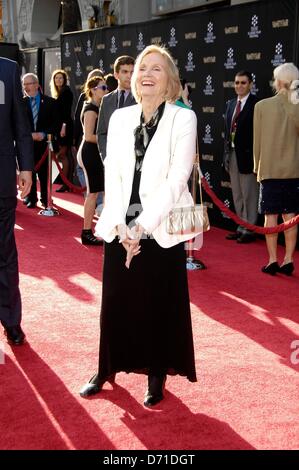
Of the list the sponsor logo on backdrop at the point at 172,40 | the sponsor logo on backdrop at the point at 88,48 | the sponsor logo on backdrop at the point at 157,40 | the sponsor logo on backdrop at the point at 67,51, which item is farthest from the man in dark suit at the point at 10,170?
the sponsor logo on backdrop at the point at 67,51

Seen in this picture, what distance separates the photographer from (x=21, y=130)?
11.5ft

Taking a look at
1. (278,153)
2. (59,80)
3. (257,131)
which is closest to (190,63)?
(59,80)

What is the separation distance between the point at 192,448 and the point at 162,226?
3.35 feet

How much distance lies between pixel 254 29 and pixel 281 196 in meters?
2.52

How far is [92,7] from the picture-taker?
12.2 m

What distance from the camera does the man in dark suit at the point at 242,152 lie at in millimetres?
6586

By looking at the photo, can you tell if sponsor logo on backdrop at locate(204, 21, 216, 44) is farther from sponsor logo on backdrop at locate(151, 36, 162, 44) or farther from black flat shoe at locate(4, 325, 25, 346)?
black flat shoe at locate(4, 325, 25, 346)

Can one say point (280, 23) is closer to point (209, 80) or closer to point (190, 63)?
point (209, 80)

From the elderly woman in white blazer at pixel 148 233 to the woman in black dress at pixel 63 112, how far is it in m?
6.95

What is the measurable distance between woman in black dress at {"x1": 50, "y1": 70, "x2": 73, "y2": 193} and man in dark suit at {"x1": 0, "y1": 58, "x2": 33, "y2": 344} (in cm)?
617

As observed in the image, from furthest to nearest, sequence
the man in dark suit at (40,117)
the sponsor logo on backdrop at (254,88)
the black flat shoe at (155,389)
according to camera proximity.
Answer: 1. the man in dark suit at (40,117)
2. the sponsor logo on backdrop at (254,88)
3. the black flat shoe at (155,389)

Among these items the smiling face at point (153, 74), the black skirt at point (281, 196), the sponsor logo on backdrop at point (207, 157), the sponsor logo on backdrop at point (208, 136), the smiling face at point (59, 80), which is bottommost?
the black skirt at point (281, 196)

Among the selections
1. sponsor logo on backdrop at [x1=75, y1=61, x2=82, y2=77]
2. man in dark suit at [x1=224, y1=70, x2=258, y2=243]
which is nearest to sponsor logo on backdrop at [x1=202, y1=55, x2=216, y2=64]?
man in dark suit at [x1=224, y1=70, x2=258, y2=243]

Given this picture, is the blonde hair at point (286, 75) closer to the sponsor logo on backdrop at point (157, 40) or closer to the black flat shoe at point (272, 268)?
the black flat shoe at point (272, 268)
